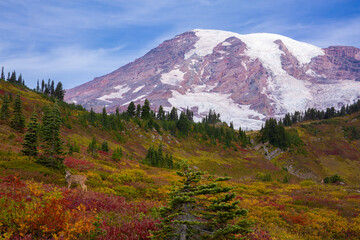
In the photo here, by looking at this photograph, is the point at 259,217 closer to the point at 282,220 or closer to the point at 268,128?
the point at 282,220

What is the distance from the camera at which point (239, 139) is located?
114 meters

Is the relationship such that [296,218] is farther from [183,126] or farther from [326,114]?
[326,114]

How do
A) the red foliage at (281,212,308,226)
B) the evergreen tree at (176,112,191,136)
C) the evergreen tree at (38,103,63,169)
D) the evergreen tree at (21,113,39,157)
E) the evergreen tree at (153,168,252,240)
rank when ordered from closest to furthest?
the evergreen tree at (153,168,252,240)
the red foliage at (281,212,308,226)
the evergreen tree at (38,103,63,169)
the evergreen tree at (21,113,39,157)
the evergreen tree at (176,112,191,136)

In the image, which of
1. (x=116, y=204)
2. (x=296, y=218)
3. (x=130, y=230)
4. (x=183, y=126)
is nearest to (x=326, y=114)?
(x=183, y=126)

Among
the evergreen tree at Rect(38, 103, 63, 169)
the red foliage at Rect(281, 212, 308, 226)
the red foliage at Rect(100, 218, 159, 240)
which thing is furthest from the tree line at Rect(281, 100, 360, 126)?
the red foliage at Rect(100, 218, 159, 240)

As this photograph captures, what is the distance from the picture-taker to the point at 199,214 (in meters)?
7.17

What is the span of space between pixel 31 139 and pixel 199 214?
17.8 meters

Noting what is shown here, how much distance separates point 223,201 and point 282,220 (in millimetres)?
9520

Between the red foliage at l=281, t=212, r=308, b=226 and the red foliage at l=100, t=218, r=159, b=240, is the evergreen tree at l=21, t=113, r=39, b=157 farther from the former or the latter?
the red foliage at l=281, t=212, r=308, b=226

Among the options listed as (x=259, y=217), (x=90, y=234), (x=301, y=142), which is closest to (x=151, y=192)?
(x=259, y=217)

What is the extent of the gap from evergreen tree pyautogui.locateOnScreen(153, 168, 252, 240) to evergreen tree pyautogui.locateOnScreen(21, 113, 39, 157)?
53.7 feet

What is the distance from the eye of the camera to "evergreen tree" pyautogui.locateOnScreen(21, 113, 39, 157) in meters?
18.4

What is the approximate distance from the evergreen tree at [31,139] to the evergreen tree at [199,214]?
53.7 feet

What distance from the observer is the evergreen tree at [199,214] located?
6.46 meters
